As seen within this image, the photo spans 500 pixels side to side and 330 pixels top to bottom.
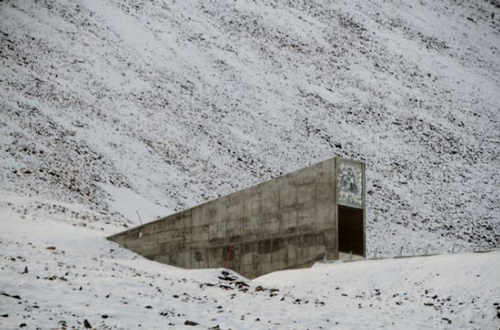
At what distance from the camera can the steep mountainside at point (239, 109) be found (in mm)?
34469

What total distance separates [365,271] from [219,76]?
3631 cm

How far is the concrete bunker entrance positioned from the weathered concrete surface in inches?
13.5

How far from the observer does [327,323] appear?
33.6 ft

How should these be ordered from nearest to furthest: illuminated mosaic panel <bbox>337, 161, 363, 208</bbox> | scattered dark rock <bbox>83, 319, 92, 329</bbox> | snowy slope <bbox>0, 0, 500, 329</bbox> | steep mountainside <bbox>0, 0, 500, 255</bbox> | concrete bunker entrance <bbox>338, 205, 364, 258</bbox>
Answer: scattered dark rock <bbox>83, 319, 92, 329</bbox>, snowy slope <bbox>0, 0, 500, 329</bbox>, concrete bunker entrance <bbox>338, 205, 364, 258</bbox>, illuminated mosaic panel <bbox>337, 161, 363, 208</bbox>, steep mountainside <bbox>0, 0, 500, 255</bbox>

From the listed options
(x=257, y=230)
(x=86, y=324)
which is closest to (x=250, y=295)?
(x=86, y=324)

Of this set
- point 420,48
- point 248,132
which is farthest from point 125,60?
→ point 420,48

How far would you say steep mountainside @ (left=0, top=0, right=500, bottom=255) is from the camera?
34469mm

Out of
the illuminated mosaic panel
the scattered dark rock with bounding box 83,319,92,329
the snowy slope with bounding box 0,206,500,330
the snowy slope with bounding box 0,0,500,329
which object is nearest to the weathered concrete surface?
the illuminated mosaic panel

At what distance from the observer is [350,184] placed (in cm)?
1862

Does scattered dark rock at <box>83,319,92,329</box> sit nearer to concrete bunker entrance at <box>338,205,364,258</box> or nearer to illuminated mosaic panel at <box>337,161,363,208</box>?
concrete bunker entrance at <box>338,205,364,258</box>

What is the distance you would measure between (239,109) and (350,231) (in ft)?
94.3

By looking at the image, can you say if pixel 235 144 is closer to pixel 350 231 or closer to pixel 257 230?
pixel 257 230

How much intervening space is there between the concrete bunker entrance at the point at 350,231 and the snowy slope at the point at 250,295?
1304 mm

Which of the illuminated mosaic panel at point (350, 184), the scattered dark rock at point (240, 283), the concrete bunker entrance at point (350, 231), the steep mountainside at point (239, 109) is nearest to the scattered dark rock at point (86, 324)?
the scattered dark rock at point (240, 283)
